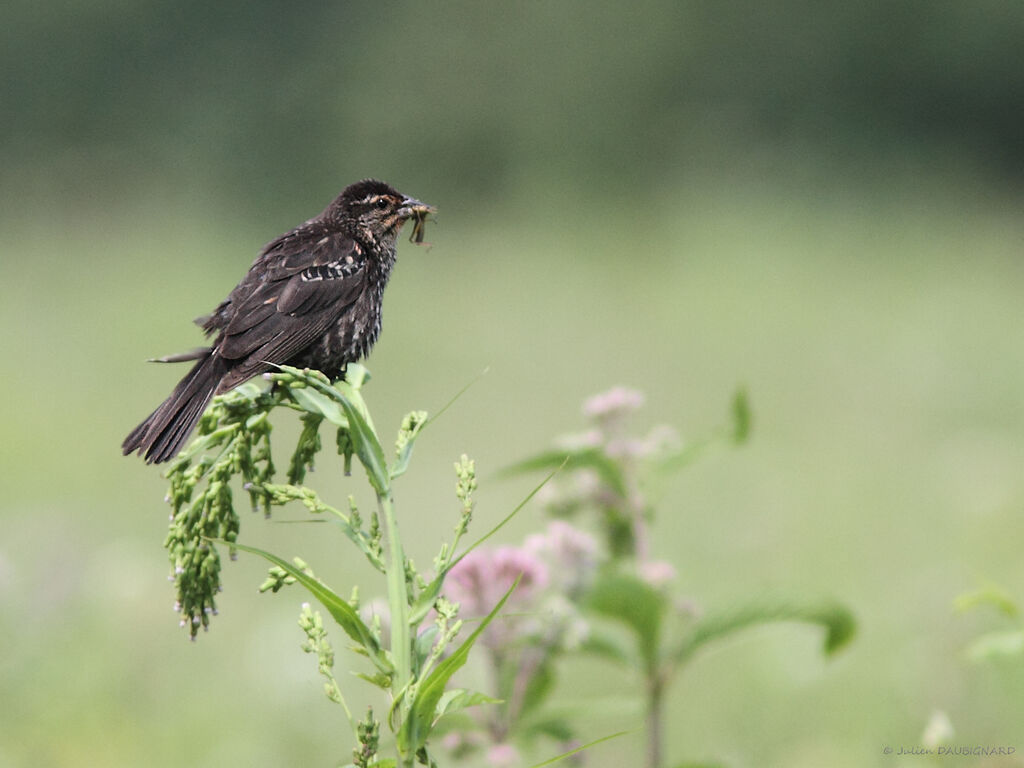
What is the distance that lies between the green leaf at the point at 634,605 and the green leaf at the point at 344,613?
2.73 feet

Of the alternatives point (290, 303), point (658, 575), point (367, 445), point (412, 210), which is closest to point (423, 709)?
point (367, 445)

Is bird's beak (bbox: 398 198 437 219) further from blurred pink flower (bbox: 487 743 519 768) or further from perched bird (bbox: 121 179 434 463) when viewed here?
blurred pink flower (bbox: 487 743 519 768)

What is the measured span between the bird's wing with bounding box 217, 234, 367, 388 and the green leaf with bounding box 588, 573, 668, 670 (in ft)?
2.00

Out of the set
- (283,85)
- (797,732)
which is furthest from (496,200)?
(797,732)

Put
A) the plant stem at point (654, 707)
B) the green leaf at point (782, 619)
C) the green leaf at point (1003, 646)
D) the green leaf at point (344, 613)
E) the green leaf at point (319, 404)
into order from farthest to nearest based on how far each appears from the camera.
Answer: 1. the plant stem at point (654, 707)
2. the green leaf at point (782, 619)
3. the green leaf at point (1003, 646)
4. the green leaf at point (319, 404)
5. the green leaf at point (344, 613)

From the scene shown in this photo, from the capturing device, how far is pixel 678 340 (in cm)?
881

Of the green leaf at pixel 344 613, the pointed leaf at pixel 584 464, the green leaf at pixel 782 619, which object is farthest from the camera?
the pointed leaf at pixel 584 464

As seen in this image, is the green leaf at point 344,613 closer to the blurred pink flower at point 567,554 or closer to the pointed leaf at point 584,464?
the pointed leaf at point 584,464

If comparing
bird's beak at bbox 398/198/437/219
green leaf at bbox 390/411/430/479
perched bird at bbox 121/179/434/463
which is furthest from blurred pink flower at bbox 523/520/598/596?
green leaf at bbox 390/411/430/479

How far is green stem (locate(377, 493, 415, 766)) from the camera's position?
1122 mm

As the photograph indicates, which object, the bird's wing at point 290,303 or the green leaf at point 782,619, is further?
the bird's wing at point 290,303

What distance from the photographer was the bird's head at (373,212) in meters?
2.41

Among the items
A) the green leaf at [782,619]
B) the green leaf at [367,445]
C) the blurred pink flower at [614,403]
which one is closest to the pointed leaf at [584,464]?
the blurred pink flower at [614,403]

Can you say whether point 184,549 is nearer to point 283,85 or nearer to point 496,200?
point 496,200
